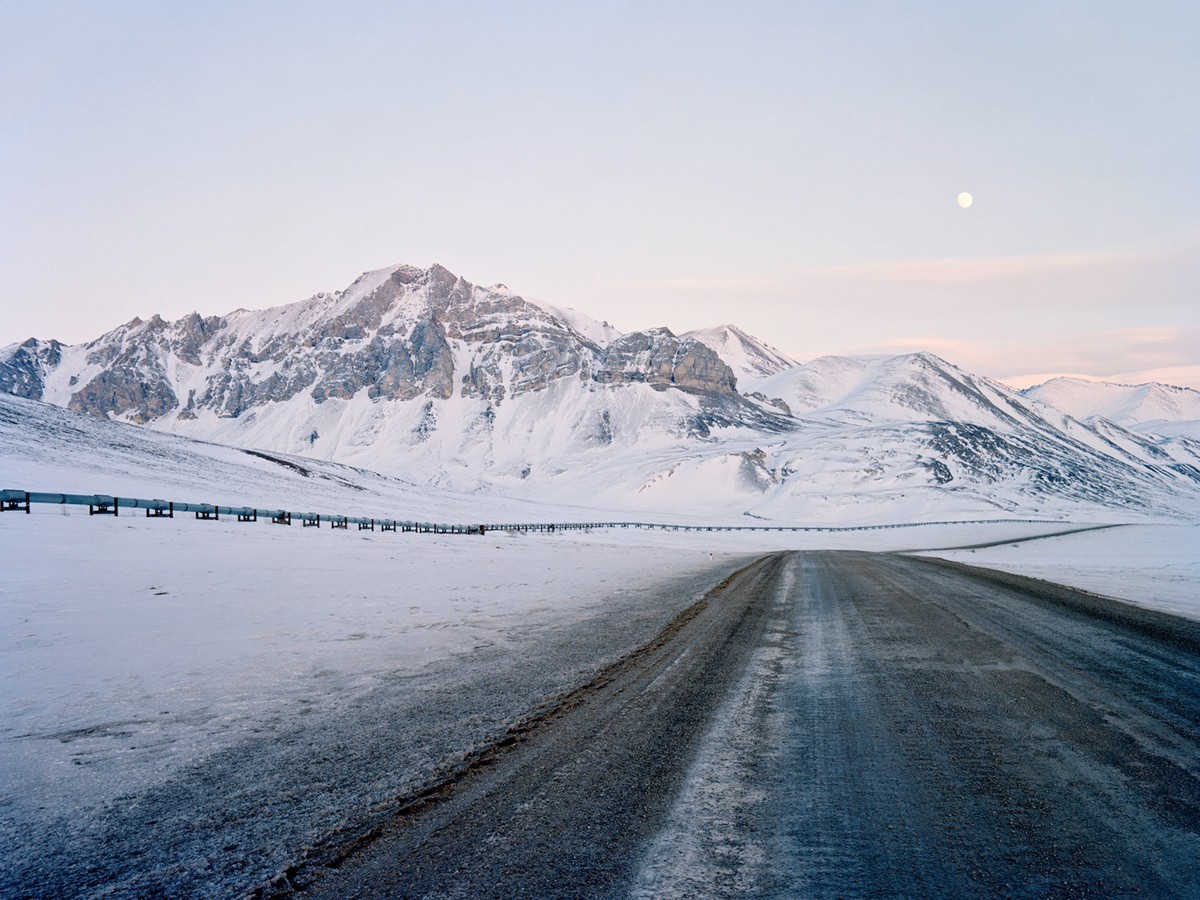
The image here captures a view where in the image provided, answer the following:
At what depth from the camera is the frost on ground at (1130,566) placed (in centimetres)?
1870

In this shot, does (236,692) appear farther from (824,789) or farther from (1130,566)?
(1130,566)

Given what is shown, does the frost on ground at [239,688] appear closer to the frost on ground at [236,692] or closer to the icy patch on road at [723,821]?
the frost on ground at [236,692]

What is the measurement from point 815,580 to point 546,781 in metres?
17.9

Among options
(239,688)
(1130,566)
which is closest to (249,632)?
(239,688)

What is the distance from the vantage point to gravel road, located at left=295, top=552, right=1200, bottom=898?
3.55 metres

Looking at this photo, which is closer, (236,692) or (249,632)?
(236,692)

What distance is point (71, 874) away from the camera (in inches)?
143

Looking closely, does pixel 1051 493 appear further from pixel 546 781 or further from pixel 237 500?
pixel 546 781

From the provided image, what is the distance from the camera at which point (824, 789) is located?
468 centimetres

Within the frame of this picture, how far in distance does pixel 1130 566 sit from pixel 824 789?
122ft

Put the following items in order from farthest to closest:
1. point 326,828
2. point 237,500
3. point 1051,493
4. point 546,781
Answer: point 1051,493 → point 237,500 → point 546,781 → point 326,828

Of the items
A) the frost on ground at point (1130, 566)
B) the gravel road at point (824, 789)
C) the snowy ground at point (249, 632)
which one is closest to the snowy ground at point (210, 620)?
the snowy ground at point (249, 632)

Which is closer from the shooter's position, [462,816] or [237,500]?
[462,816]

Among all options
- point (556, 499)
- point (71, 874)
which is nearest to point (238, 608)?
point (71, 874)
